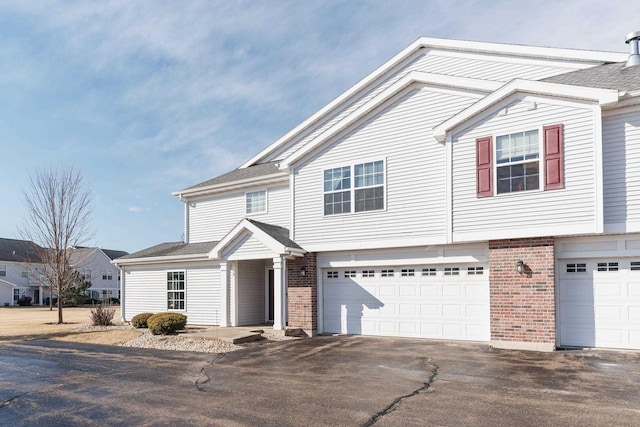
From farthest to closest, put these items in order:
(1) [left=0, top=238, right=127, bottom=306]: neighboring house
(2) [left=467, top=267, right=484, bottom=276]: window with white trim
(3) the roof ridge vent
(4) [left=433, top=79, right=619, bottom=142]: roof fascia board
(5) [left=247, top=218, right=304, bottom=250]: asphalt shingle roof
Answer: (1) [left=0, top=238, right=127, bottom=306]: neighboring house → (5) [left=247, top=218, right=304, bottom=250]: asphalt shingle roof → (3) the roof ridge vent → (2) [left=467, top=267, right=484, bottom=276]: window with white trim → (4) [left=433, top=79, right=619, bottom=142]: roof fascia board

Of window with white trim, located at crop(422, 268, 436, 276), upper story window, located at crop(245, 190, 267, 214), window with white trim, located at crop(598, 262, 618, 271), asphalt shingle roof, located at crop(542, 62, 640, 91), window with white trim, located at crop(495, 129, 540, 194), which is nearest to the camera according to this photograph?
window with white trim, located at crop(598, 262, 618, 271)

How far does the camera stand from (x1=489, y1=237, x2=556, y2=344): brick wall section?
12148 mm

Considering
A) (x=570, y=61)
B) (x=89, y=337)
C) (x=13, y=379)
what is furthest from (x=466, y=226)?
(x=89, y=337)

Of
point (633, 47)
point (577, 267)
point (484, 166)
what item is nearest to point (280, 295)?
point (484, 166)

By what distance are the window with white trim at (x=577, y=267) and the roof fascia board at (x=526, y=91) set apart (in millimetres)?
4058

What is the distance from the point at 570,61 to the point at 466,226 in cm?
779

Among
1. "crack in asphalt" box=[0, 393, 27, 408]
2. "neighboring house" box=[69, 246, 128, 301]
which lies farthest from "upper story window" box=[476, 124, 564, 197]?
"neighboring house" box=[69, 246, 128, 301]

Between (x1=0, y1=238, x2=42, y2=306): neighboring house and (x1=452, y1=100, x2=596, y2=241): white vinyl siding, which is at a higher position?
(x1=452, y1=100, x2=596, y2=241): white vinyl siding

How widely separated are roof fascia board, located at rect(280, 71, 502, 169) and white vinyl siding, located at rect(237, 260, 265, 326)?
4835 mm

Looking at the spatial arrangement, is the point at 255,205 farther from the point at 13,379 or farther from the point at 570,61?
the point at 570,61

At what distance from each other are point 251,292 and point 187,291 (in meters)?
3.19

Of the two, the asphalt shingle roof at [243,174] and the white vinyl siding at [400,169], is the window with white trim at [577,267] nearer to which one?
the white vinyl siding at [400,169]

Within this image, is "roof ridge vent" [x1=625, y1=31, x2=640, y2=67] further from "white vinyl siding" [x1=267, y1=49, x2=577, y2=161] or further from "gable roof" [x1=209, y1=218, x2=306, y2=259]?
"gable roof" [x1=209, y1=218, x2=306, y2=259]

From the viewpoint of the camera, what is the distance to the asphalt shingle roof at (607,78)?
12.1 meters
